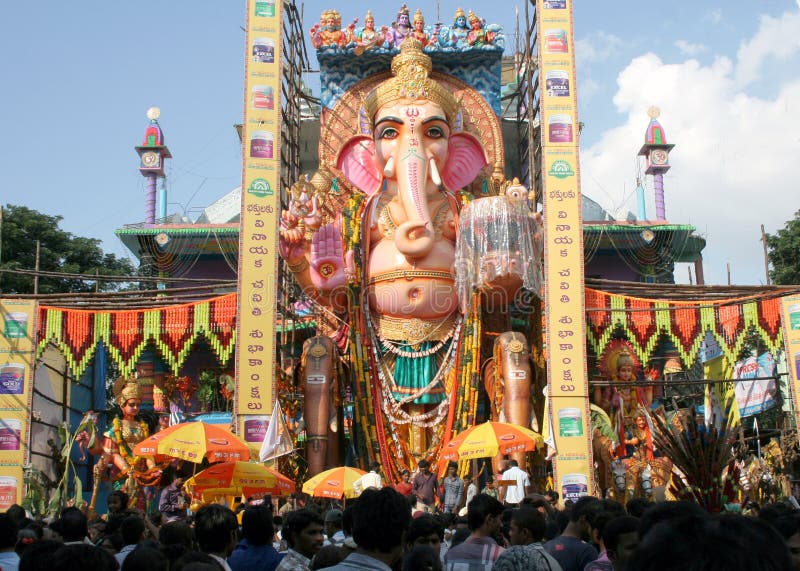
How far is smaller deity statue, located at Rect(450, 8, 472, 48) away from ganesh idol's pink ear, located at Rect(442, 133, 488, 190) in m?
2.68

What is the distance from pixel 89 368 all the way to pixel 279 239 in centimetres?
620

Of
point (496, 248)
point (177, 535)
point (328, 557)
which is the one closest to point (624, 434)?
point (496, 248)

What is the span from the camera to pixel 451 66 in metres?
19.4

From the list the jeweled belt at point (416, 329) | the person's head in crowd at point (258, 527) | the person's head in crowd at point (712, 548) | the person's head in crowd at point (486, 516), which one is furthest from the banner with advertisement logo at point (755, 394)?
the person's head in crowd at point (712, 548)

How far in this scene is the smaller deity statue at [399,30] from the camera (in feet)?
61.8

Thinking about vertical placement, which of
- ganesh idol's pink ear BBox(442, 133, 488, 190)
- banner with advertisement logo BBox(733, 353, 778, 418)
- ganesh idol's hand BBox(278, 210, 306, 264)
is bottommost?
banner with advertisement logo BBox(733, 353, 778, 418)

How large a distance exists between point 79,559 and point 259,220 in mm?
12594

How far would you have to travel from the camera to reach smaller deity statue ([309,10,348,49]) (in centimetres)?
1888

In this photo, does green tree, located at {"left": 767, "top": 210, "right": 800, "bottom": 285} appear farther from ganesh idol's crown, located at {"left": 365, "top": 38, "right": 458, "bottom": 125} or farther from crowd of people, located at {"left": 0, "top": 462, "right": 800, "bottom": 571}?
crowd of people, located at {"left": 0, "top": 462, "right": 800, "bottom": 571}

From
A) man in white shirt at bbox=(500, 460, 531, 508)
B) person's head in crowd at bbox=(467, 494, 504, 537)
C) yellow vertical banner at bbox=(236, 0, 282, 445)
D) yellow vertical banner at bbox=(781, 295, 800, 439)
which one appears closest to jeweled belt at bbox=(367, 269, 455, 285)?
yellow vertical banner at bbox=(236, 0, 282, 445)

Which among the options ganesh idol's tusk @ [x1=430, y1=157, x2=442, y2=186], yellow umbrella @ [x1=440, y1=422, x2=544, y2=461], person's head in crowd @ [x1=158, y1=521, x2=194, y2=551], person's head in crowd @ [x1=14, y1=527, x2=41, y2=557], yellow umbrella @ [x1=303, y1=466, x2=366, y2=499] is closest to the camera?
person's head in crowd @ [x1=158, y1=521, x2=194, y2=551]

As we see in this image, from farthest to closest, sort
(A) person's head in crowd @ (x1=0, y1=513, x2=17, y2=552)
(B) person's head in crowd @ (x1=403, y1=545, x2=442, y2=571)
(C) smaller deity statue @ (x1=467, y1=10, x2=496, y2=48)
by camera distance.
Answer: (C) smaller deity statue @ (x1=467, y1=10, x2=496, y2=48) → (A) person's head in crowd @ (x1=0, y1=513, x2=17, y2=552) → (B) person's head in crowd @ (x1=403, y1=545, x2=442, y2=571)

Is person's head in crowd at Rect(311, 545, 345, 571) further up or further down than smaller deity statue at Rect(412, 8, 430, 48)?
further down

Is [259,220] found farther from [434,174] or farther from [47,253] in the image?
[47,253]
